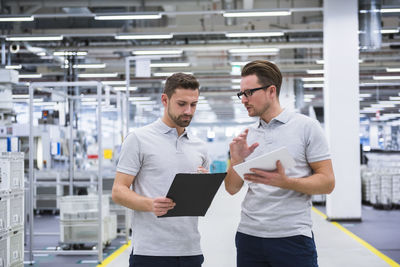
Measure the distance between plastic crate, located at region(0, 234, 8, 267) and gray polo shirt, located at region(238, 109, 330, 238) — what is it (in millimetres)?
3115

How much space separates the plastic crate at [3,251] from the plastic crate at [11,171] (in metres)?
0.47

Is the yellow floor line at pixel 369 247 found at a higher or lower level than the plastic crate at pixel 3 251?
lower

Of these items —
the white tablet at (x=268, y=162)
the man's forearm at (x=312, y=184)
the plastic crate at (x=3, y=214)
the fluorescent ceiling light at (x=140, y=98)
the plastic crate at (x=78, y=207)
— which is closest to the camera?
the white tablet at (x=268, y=162)

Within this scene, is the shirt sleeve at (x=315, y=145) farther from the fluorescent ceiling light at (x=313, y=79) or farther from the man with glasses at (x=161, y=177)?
the fluorescent ceiling light at (x=313, y=79)

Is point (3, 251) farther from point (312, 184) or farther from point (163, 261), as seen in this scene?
point (312, 184)

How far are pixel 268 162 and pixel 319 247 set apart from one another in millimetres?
5050

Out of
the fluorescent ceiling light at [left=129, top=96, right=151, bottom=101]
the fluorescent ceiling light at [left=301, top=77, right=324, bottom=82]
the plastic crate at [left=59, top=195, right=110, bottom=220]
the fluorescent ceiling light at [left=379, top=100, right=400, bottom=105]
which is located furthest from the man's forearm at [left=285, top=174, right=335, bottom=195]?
the fluorescent ceiling light at [left=129, top=96, right=151, bottom=101]

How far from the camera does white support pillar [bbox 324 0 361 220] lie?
8859mm

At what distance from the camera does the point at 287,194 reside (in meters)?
2.06

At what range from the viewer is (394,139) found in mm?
13773

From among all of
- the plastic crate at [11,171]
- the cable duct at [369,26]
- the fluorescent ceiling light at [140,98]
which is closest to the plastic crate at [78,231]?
the plastic crate at [11,171]

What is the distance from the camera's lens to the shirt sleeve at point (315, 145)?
6.75 ft

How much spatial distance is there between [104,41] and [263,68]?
12445mm

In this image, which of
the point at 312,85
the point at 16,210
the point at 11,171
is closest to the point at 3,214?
the point at 16,210
